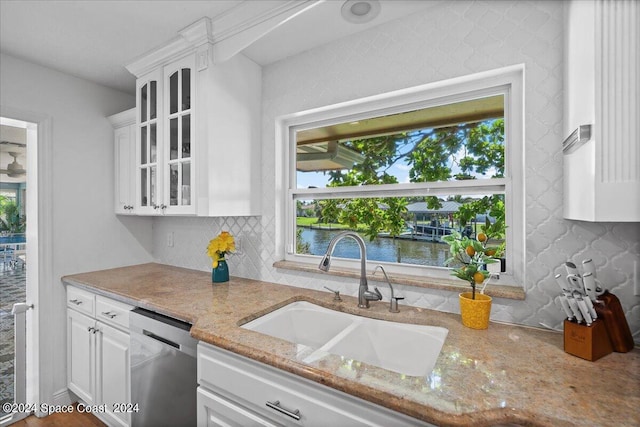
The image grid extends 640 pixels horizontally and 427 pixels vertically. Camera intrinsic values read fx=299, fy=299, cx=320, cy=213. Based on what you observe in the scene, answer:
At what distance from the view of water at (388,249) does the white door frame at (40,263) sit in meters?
1.82

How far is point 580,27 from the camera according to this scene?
0.96 meters

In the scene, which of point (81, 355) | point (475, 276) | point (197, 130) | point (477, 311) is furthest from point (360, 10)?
point (81, 355)

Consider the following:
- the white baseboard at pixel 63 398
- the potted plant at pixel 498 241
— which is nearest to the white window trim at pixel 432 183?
the potted plant at pixel 498 241

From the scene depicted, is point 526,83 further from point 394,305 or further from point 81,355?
point 81,355

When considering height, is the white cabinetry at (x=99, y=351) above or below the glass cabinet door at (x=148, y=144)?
below

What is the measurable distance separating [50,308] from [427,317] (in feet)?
8.30

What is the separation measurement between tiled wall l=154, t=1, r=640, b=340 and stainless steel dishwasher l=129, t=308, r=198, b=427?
731 mm

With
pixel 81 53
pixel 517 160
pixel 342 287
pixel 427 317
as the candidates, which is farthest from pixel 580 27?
pixel 81 53

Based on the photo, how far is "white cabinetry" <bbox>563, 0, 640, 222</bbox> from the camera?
2.59 ft

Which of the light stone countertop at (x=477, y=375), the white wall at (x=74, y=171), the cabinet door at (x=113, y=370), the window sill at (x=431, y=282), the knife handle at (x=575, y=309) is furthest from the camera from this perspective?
the white wall at (x=74, y=171)

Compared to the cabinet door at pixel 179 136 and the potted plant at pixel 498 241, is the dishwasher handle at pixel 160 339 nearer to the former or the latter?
the cabinet door at pixel 179 136

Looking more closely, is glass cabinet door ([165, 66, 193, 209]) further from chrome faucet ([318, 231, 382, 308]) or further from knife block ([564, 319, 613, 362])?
knife block ([564, 319, 613, 362])

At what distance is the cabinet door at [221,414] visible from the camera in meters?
1.07

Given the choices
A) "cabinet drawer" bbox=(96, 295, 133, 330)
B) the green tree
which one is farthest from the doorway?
the green tree
